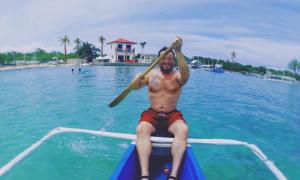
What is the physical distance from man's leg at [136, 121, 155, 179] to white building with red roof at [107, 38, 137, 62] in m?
54.3

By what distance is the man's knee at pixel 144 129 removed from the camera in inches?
142

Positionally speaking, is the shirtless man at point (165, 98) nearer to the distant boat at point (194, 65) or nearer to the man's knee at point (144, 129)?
the man's knee at point (144, 129)

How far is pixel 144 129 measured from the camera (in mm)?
3658

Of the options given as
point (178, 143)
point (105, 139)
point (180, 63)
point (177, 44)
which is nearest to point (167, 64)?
point (180, 63)

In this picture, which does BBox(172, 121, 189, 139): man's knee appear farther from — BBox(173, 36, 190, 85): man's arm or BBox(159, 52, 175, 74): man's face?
BBox(159, 52, 175, 74): man's face

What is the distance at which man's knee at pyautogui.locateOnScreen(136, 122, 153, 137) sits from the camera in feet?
11.8

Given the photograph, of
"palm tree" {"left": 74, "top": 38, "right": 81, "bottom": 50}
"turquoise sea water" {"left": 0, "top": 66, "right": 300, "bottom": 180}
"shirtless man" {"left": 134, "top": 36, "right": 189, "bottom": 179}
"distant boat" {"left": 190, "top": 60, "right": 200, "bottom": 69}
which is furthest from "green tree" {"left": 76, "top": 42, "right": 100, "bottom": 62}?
"shirtless man" {"left": 134, "top": 36, "right": 189, "bottom": 179}

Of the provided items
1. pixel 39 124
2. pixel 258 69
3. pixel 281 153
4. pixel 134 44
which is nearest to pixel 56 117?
pixel 39 124

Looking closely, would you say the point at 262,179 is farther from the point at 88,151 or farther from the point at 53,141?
the point at 53,141

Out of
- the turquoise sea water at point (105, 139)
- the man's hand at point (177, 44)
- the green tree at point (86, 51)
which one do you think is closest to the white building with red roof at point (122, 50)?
the green tree at point (86, 51)

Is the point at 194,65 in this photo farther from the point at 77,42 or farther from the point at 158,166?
the point at 158,166

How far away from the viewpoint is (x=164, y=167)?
3.91 meters

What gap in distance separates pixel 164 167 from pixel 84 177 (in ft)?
6.16

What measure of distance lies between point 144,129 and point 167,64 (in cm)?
105
